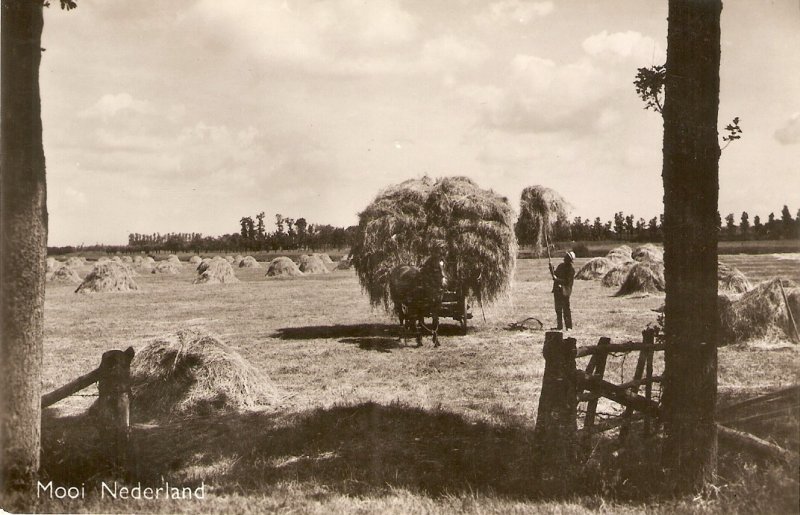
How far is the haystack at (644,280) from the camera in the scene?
78.0 feet

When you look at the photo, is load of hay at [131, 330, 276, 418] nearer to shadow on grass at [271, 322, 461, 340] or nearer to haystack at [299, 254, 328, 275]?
shadow on grass at [271, 322, 461, 340]

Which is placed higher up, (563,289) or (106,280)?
(563,289)

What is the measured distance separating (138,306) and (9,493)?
18948mm

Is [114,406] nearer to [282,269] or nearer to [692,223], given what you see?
[692,223]

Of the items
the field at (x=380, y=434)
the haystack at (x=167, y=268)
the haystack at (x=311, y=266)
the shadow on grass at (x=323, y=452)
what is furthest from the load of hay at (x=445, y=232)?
the haystack at (x=167, y=268)

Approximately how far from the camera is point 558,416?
5270mm

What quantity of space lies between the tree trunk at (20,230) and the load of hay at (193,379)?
301 cm

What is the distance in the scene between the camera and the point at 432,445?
21.1 feet

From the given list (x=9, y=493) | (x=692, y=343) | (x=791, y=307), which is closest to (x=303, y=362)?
(x=9, y=493)

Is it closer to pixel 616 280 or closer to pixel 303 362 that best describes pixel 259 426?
pixel 303 362

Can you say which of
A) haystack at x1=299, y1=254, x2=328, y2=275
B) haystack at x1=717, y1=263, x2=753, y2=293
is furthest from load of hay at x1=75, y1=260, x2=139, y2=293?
haystack at x1=717, y1=263, x2=753, y2=293

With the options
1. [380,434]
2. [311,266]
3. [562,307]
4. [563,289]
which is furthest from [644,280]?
[311,266]

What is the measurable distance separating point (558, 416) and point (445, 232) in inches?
334

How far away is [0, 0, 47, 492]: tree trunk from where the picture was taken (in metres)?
4.85
